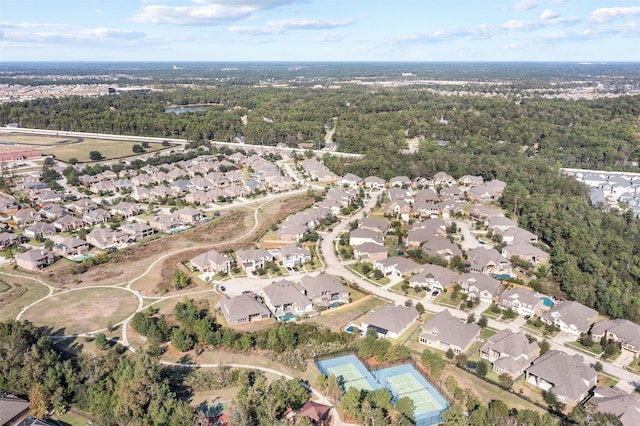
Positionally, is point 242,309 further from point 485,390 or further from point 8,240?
point 8,240

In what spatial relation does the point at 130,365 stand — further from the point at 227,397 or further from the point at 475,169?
the point at 475,169

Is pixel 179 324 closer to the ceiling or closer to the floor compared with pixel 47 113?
closer to the floor

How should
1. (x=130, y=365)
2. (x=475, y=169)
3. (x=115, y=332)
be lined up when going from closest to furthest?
(x=130, y=365), (x=115, y=332), (x=475, y=169)

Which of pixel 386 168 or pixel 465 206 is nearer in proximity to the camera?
pixel 465 206

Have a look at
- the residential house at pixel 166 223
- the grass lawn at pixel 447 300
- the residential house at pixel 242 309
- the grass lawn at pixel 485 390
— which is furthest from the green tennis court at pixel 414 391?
the residential house at pixel 166 223

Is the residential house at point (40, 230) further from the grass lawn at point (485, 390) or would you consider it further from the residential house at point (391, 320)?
the grass lawn at point (485, 390)


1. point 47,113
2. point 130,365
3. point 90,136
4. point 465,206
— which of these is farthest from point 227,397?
point 47,113
